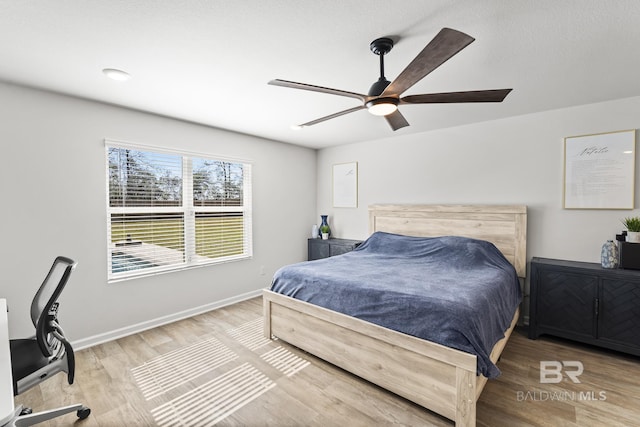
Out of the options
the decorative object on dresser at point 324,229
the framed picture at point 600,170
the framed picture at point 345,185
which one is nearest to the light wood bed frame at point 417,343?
the framed picture at point 600,170

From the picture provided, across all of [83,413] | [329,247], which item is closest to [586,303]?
[329,247]

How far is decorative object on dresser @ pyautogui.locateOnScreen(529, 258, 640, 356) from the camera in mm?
2539

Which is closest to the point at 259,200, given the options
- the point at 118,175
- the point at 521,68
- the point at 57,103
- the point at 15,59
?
the point at 118,175

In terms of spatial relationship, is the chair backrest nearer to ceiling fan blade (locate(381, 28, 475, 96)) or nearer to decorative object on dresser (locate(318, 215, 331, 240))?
ceiling fan blade (locate(381, 28, 475, 96))

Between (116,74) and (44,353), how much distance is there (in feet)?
6.42

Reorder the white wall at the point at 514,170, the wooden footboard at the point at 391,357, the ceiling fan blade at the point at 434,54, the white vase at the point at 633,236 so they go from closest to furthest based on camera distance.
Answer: the ceiling fan blade at the point at 434,54 → the wooden footboard at the point at 391,357 → the white vase at the point at 633,236 → the white wall at the point at 514,170

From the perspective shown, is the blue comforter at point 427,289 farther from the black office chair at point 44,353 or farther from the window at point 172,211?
the black office chair at point 44,353

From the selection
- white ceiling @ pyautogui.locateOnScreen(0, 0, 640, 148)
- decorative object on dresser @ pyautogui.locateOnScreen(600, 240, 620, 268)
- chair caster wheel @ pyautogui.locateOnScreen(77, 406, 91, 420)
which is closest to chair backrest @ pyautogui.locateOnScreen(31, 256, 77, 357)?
chair caster wheel @ pyautogui.locateOnScreen(77, 406, 91, 420)

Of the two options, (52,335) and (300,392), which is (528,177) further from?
(52,335)

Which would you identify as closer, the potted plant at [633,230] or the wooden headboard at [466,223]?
the potted plant at [633,230]

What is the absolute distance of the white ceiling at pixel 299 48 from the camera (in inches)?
60.7

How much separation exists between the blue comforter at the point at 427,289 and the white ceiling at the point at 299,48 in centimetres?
164

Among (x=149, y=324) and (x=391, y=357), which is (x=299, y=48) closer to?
(x=391, y=357)

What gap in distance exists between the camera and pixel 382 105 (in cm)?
188
